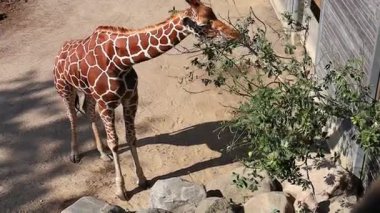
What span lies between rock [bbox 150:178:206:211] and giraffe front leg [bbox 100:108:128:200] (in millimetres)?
611

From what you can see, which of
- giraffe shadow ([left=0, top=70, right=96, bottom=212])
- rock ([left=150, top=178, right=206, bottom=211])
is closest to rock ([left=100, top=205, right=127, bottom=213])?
rock ([left=150, top=178, right=206, bottom=211])

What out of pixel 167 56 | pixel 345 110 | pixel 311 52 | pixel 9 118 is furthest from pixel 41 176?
pixel 311 52

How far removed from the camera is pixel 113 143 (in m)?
5.58

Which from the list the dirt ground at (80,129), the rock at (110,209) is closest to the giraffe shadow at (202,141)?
the dirt ground at (80,129)

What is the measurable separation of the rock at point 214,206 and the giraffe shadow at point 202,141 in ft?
3.73

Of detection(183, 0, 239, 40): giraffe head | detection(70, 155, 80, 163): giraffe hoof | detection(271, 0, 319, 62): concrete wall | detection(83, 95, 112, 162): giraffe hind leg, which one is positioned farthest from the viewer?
detection(271, 0, 319, 62): concrete wall

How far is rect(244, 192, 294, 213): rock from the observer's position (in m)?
4.83

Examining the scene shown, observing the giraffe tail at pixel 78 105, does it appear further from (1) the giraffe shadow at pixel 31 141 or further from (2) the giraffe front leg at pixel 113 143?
(2) the giraffe front leg at pixel 113 143

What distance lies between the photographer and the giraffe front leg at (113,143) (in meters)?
5.41

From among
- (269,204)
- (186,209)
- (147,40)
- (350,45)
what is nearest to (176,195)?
(186,209)

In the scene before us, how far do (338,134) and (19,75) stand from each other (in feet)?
16.1

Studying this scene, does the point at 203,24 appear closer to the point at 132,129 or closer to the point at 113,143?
the point at 132,129

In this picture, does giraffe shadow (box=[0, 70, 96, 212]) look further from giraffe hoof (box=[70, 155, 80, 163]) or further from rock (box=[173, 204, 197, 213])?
rock (box=[173, 204, 197, 213])

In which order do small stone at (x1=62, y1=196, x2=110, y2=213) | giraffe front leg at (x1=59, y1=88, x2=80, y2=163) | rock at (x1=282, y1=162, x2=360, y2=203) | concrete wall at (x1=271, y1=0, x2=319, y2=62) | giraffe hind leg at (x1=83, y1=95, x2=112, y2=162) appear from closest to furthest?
1. rock at (x1=282, y1=162, x2=360, y2=203)
2. small stone at (x1=62, y1=196, x2=110, y2=213)
3. giraffe front leg at (x1=59, y1=88, x2=80, y2=163)
4. giraffe hind leg at (x1=83, y1=95, x2=112, y2=162)
5. concrete wall at (x1=271, y1=0, x2=319, y2=62)
